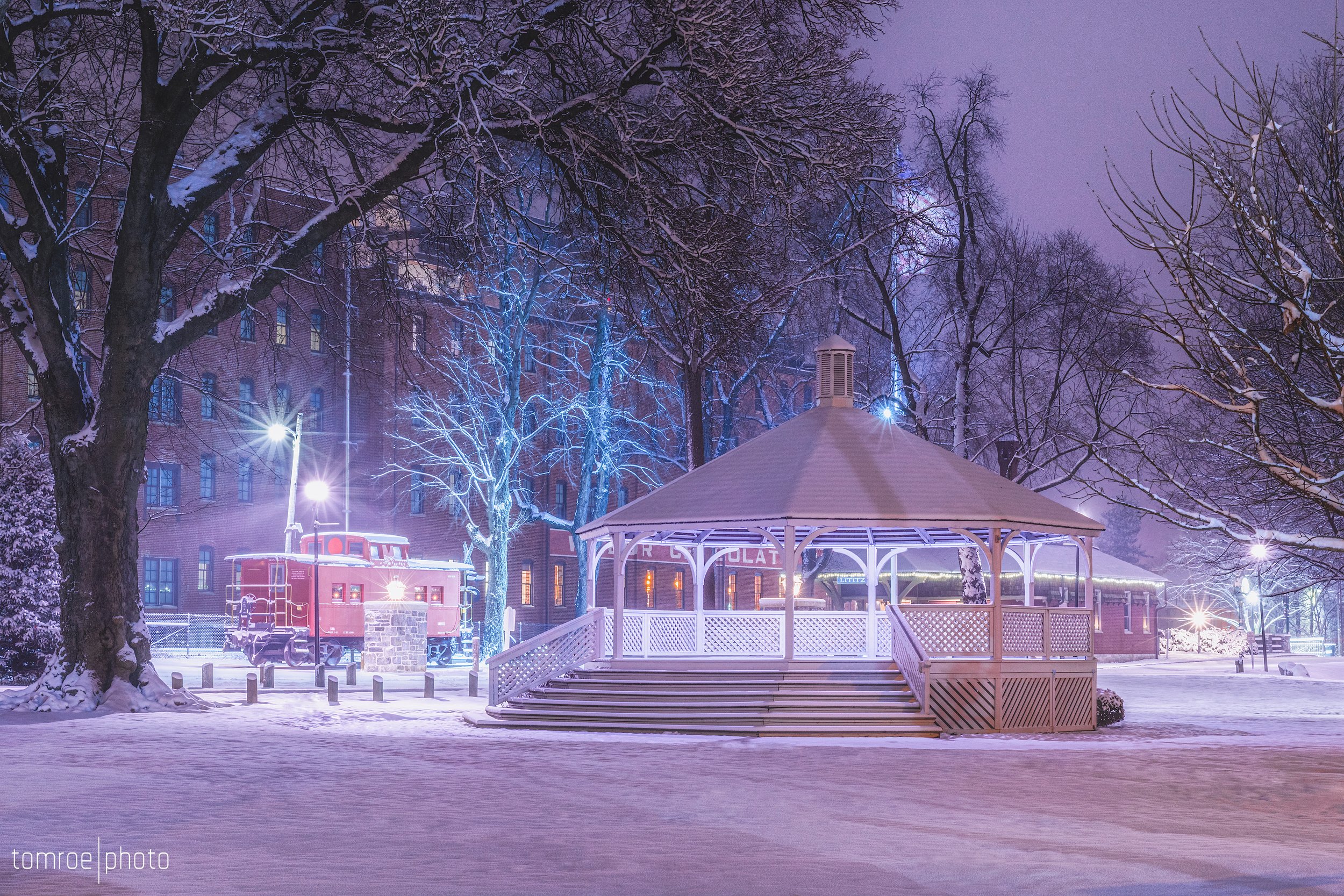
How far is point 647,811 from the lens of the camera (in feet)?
42.4

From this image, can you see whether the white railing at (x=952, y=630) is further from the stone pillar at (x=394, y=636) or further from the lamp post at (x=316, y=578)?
the stone pillar at (x=394, y=636)

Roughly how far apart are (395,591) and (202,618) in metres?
13.8

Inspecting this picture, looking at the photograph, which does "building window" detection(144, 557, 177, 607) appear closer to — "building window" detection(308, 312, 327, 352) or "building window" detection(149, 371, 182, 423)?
"building window" detection(149, 371, 182, 423)

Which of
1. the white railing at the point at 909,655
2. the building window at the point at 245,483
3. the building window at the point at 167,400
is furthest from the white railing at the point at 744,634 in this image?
the building window at the point at 245,483

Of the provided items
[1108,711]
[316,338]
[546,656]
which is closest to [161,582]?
[316,338]

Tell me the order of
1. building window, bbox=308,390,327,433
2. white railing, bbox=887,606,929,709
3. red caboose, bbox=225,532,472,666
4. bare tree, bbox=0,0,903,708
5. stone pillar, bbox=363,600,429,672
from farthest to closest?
building window, bbox=308,390,327,433 < red caboose, bbox=225,532,472,666 < stone pillar, bbox=363,600,429,672 < white railing, bbox=887,606,929,709 < bare tree, bbox=0,0,903,708

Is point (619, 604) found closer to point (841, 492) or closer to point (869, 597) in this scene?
point (841, 492)

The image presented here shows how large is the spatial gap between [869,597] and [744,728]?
7281 millimetres

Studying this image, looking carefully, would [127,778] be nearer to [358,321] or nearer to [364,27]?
[364,27]

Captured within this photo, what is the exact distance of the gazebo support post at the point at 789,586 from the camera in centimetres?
2378

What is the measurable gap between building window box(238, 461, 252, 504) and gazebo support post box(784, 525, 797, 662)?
34.9 metres

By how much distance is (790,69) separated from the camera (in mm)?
19344

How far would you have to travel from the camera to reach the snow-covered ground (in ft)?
31.0

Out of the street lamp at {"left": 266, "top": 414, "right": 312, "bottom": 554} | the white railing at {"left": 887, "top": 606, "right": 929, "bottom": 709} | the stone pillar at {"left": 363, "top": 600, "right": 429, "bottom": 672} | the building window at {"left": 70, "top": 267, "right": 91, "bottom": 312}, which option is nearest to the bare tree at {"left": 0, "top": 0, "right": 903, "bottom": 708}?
the building window at {"left": 70, "top": 267, "right": 91, "bottom": 312}
